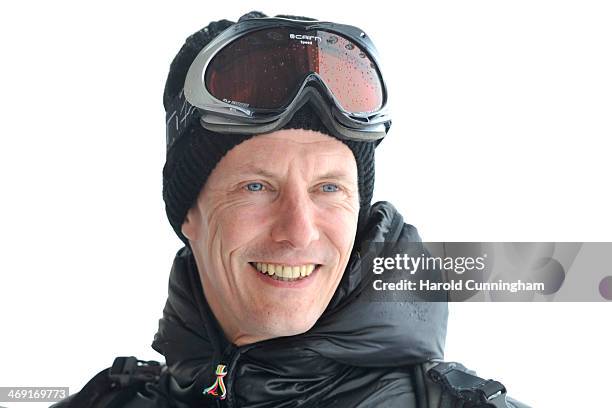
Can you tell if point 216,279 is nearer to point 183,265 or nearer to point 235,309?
point 235,309

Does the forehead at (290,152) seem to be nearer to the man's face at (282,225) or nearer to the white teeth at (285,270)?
the man's face at (282,225)

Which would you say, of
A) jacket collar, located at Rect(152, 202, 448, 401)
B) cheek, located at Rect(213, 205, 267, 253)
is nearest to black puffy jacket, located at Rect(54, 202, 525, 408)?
jacket collar, located at Rect(152, 202, 448, 401)

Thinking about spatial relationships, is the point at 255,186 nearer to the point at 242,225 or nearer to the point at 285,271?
the point at 242,225

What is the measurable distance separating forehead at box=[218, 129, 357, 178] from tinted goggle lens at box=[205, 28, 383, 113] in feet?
0.25

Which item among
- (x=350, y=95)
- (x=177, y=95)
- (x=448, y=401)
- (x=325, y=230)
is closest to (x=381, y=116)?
(x=350, y=95)

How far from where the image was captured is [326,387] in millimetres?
2172

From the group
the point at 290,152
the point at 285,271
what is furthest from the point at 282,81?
the point at 285,271

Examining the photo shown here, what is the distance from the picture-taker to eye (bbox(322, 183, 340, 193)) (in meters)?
2.10

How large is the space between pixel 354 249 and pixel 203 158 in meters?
0.42

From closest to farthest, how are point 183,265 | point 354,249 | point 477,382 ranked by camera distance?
point 477,382 < point 354,249 < point 183,265

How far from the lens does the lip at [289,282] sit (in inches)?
81.8

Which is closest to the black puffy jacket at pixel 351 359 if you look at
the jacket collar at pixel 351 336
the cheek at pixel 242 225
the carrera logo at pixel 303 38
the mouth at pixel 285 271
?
the jacket collar at pixel 351 336

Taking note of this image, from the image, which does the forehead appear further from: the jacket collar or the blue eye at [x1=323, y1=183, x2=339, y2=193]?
the jacket collar

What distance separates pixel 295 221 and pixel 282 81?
0.31 m
